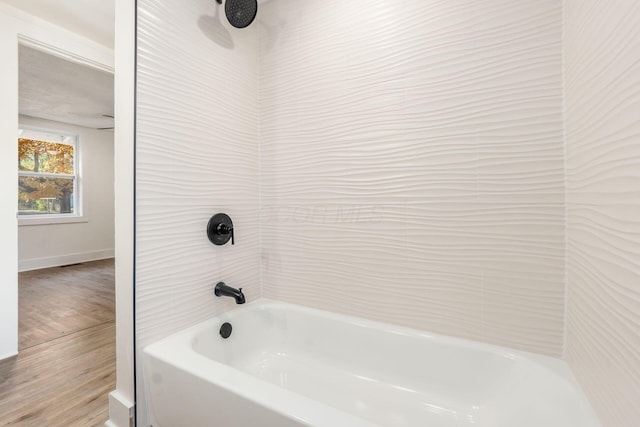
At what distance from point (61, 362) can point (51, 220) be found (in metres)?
3.86

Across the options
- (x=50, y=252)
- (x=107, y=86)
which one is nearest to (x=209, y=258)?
(x=107, y=86)

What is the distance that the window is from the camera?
4.35 meters

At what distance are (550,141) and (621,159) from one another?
448 mm

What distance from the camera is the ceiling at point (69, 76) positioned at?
1955 millimetres

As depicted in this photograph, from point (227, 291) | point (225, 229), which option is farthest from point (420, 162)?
point (227, 291)

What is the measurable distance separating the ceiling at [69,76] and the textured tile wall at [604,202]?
8.66ft

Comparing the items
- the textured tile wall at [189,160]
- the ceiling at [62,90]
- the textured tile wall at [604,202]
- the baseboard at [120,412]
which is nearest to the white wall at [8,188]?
the ceiling at [62,90]

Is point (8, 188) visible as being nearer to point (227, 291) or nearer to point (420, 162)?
point (227, 291)

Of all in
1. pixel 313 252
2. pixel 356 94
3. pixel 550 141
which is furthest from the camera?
pixel 313 252

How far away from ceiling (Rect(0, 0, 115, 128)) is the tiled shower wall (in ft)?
4.35

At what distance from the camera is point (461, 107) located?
49.4 inches

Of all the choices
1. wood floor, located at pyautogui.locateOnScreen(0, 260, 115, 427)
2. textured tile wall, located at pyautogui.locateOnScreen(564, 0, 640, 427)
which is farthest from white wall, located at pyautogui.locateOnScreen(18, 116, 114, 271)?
textured tile wall, located at pyautogui.locateOnScreen(564, 0, 640, 427)

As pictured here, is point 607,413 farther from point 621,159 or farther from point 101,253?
point 101,253

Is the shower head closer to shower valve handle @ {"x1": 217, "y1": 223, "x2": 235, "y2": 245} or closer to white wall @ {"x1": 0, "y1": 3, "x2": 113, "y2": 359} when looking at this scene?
shower valve handle @ {"x1": 217, "y1": 223, "x2": 235, "y2": 245}
